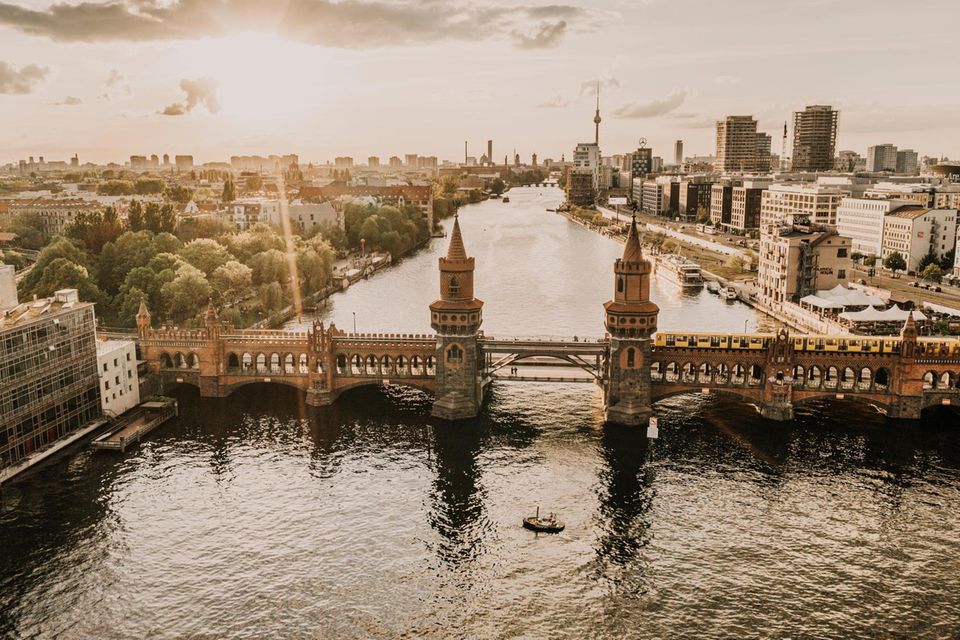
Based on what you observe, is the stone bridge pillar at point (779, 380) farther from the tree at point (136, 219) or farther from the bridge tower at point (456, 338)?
the tree at point (136, 219)

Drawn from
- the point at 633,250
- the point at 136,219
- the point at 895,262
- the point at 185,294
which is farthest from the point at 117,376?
the point at 895,262

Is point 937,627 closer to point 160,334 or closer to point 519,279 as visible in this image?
point 160,334

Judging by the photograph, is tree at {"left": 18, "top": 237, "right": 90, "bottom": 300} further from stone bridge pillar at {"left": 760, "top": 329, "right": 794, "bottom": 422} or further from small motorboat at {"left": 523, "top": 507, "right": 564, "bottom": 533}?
stone bridge pillar at {"left": 760, "top": 329, "right": 794, "bottom": 422}

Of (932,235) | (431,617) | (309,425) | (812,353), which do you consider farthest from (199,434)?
(932,235)

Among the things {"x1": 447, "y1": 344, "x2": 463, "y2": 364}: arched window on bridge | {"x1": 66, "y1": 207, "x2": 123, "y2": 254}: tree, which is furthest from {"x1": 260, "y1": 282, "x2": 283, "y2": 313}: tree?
{"x1": 447, "y1": 344, "x2": 463, "y2": 364}: arched window on bridge

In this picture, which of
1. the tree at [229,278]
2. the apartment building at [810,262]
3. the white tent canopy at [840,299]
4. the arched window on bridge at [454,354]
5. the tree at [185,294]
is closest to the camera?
the arched window on bridge at [454,354]

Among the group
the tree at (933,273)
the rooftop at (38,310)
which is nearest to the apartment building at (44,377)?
the rooftop at (38,310)
